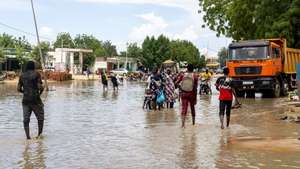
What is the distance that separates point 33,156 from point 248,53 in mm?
19765

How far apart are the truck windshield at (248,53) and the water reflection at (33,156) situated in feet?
58.8

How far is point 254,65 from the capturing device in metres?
28.1

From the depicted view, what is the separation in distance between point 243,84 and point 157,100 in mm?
8971

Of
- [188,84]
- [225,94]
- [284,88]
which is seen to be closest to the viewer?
[225,94]

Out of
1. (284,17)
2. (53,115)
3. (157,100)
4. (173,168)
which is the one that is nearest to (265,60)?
(284,17)

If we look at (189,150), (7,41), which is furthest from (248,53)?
(7,41)

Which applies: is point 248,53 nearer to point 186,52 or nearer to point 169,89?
point 169,89

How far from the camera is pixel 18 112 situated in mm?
20234

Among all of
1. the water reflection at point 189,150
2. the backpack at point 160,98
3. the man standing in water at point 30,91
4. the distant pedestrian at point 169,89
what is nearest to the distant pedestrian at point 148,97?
the backpack at point 160,98

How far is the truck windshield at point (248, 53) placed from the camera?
2791 centimetres

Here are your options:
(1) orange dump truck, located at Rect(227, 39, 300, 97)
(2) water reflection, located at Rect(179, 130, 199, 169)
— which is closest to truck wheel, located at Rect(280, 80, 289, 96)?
(1) orange dump truck, located at Rect(227, 39, 300, 97)

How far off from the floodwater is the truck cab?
32.3 feet

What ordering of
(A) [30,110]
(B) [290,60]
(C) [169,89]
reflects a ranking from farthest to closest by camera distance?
(B) [290,60], (C) [169,89], (A) [30,110]

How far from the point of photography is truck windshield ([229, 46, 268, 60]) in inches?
1099
